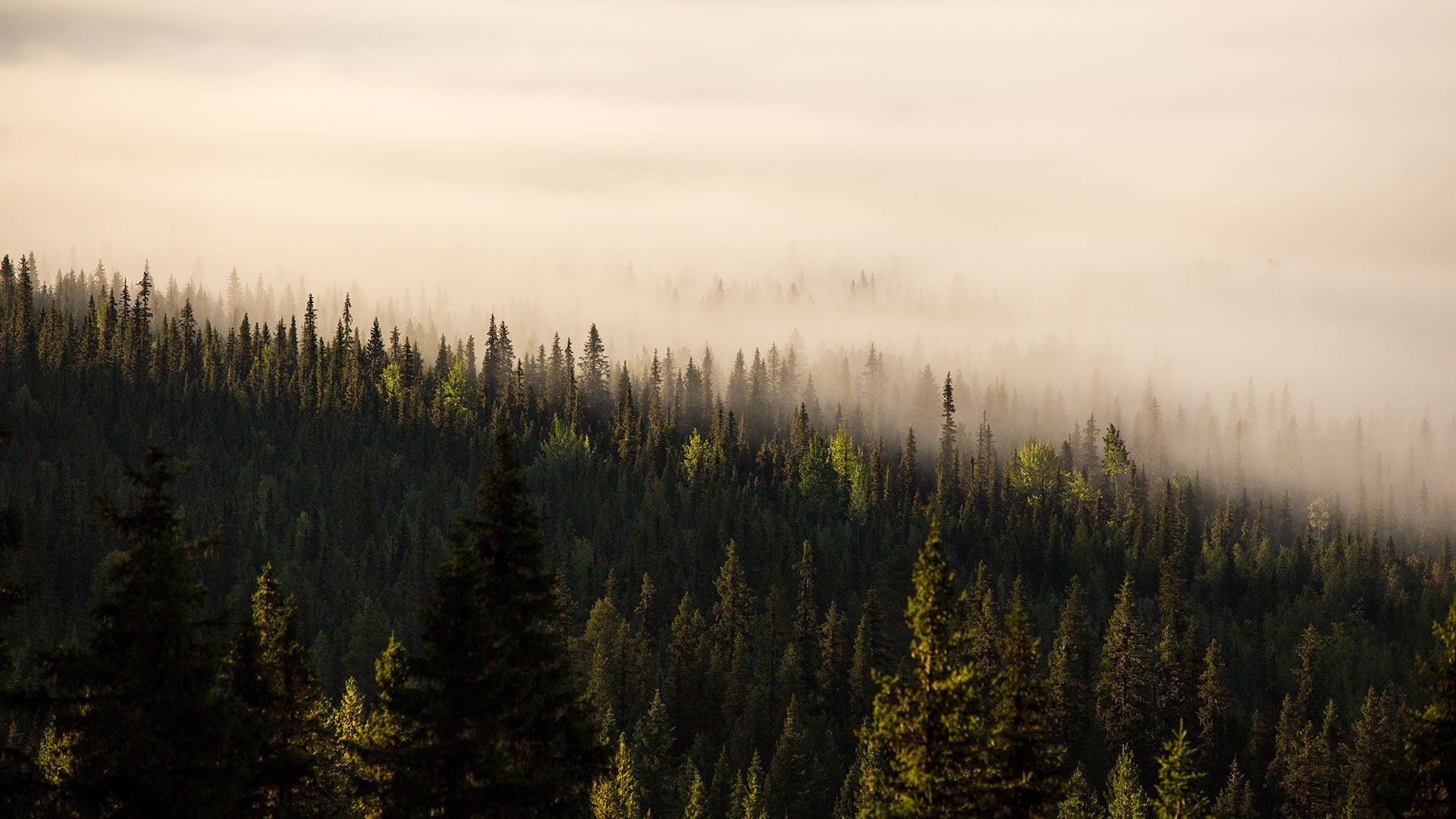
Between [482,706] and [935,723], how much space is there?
9.60 meters

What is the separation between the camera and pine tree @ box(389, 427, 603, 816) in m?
26.7

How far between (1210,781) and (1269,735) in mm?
7625

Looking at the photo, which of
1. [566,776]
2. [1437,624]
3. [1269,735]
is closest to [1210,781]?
[1269,735]

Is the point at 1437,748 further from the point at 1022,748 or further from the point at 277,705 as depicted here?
the point at 277,705

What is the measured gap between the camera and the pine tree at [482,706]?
2670cm

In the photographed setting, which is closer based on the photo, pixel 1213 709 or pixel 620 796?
pixel 620 796

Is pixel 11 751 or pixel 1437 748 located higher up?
pixel 11 751

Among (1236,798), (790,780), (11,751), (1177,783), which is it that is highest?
(11,751)

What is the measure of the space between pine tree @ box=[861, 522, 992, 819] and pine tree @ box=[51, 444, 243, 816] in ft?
44.5

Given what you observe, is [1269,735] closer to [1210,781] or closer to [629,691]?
[1210,781]

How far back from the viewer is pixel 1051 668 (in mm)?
125750

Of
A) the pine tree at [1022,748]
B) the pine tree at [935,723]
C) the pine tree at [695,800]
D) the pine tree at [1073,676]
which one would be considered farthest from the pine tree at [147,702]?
the pine tree at [1073,676]

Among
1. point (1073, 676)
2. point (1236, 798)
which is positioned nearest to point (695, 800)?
point (1073, 676)

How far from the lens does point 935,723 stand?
29375 mm
